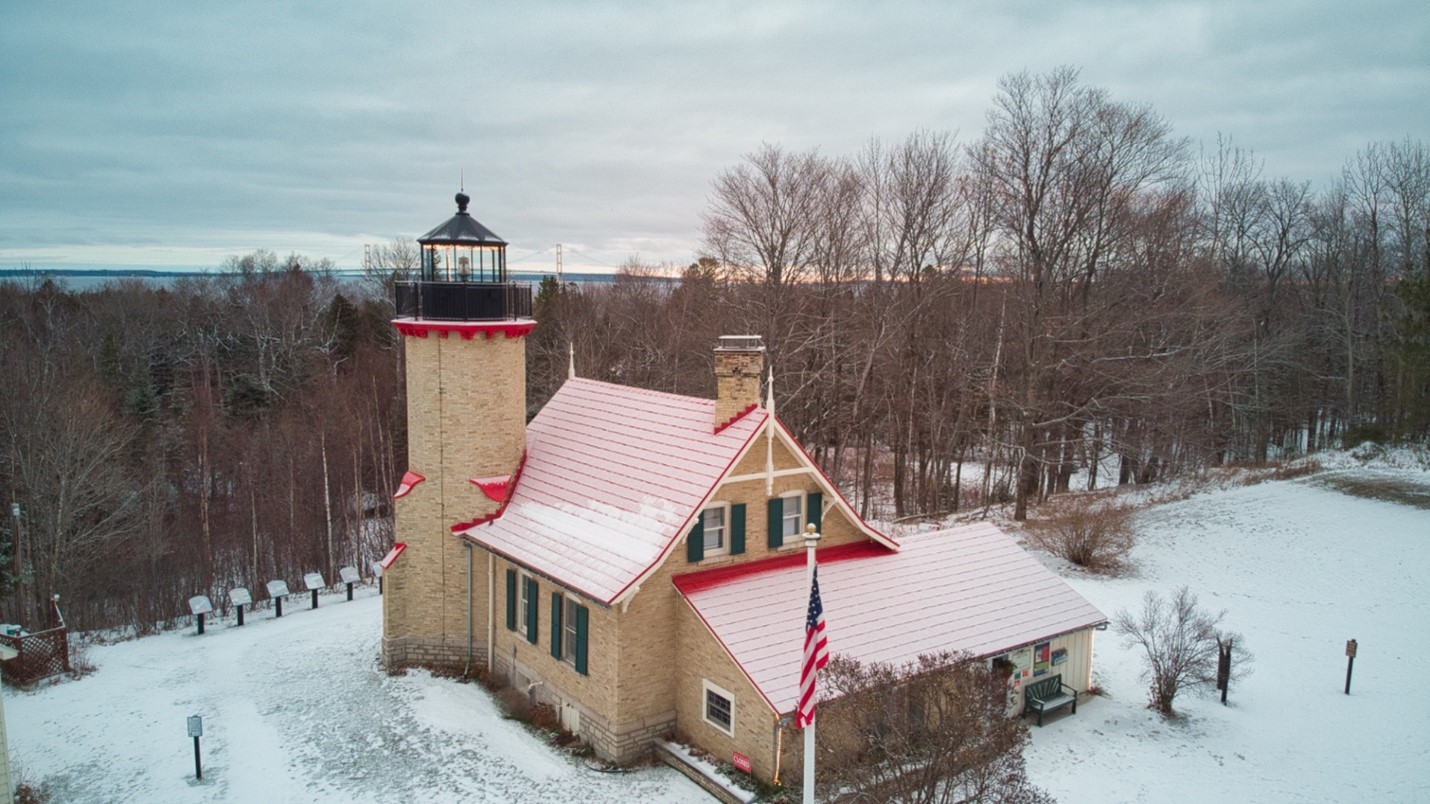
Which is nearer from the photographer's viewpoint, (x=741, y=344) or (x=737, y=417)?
(x=737, y=417)

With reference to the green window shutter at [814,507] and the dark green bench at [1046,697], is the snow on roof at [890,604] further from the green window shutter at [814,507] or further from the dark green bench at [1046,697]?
the dark green bench at [1046,697]

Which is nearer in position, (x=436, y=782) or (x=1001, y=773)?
(x=1001, y=773)

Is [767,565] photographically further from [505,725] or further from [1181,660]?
[1181,660]

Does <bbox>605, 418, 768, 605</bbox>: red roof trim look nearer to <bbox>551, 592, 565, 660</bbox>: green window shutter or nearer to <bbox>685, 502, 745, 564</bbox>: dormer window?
<bbox>685, 502, 745, 564</bbox>: dormer window

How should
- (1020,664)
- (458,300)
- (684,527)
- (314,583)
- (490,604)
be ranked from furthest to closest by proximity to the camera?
(314,583) → (490,604) → (458,300) → (1020,664) → (684,527)

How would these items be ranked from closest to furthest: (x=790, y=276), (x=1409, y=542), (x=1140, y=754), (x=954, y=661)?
(x=954, y=661) < (x=1140, y=754) < (x=1409, y=542) < (x=790, y=276)

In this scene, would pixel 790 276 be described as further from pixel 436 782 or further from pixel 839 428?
pixel 436 782

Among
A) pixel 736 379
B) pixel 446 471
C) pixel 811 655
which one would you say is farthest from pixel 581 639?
pixel 811 655

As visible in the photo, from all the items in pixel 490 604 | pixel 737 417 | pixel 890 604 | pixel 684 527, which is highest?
pixel 737 417

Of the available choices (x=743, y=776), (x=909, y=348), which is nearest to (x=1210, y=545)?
(x=909, y=348)
